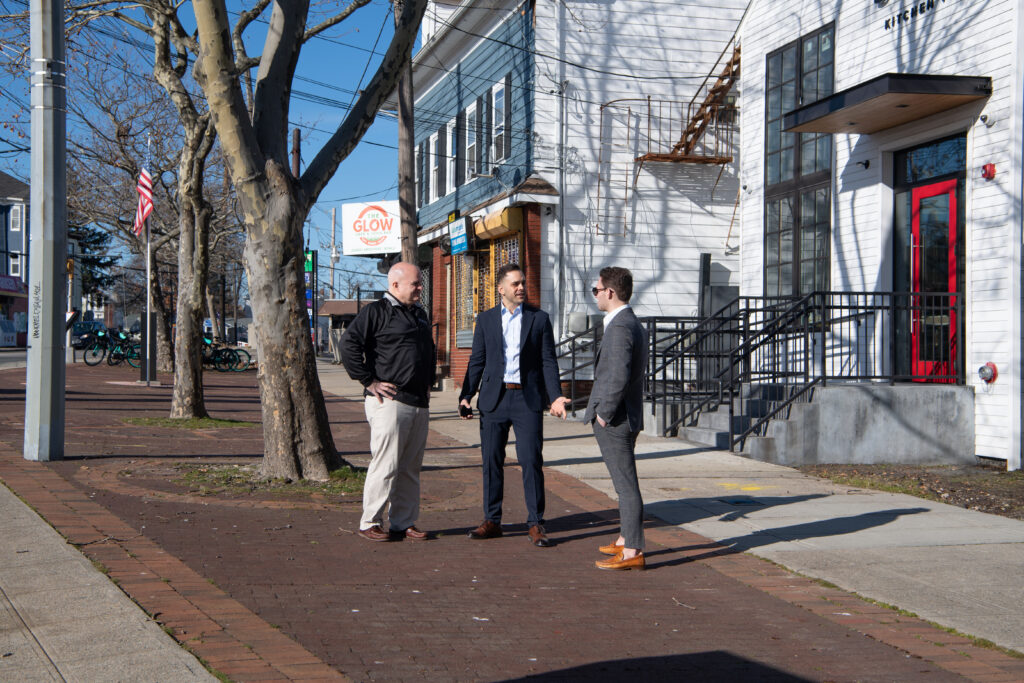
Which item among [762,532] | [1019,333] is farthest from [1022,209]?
[762,532]

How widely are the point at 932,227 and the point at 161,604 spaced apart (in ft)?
34.1

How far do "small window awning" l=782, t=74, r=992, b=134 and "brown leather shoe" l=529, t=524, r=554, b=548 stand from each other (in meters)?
6.79

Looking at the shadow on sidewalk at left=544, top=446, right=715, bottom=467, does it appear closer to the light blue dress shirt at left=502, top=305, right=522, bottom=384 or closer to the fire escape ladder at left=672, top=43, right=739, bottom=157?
the light blue dress shirt at left=502, top=305, right=522, bottom=384

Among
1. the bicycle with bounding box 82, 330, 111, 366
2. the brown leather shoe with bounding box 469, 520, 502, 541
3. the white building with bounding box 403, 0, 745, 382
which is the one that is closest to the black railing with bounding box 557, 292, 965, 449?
the white building with bounding box 403, 0, 745, 382

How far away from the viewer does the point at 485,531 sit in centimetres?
701

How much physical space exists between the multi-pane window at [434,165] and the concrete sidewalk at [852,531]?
1502 cm

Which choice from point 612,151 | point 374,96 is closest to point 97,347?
point 612,151

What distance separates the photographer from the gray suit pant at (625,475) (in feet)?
20.8

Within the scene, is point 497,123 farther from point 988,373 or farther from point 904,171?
point 988,373

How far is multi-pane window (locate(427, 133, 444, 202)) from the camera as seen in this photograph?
1009 inches

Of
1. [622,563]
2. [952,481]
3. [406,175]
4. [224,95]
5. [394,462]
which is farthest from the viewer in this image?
[406,175]

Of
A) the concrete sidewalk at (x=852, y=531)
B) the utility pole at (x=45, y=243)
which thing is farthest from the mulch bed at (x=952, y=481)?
the utility pole at (x=45, y=243)

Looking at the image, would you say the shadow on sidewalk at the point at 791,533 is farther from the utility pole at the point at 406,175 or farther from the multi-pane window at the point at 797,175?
the utility pole at the point at 406,175

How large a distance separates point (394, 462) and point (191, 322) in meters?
8.17
